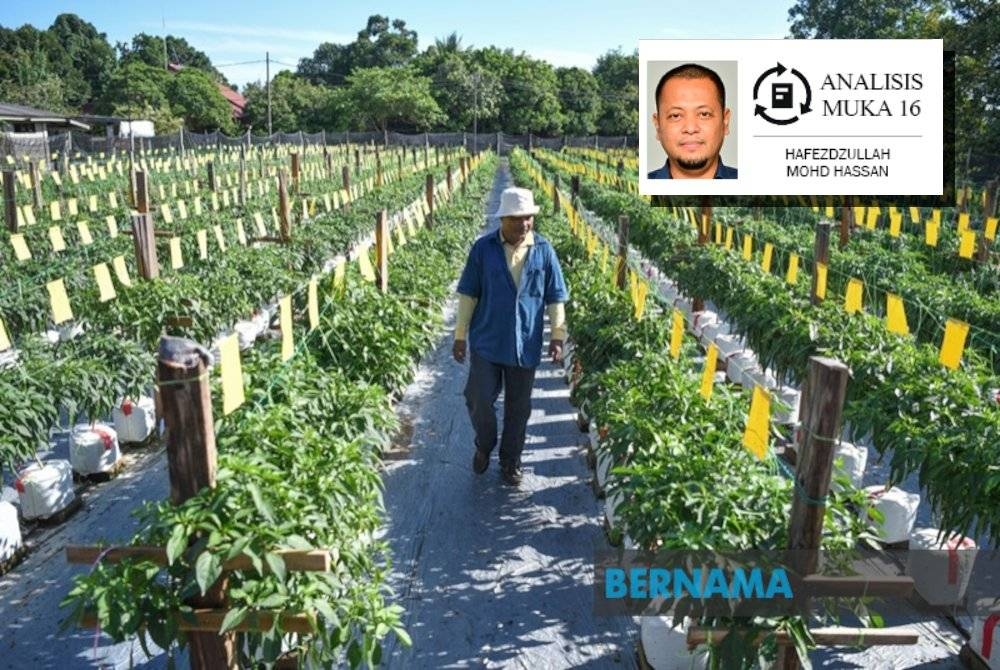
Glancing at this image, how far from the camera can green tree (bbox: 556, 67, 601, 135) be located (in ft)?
177

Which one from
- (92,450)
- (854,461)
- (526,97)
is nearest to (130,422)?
(92,450)

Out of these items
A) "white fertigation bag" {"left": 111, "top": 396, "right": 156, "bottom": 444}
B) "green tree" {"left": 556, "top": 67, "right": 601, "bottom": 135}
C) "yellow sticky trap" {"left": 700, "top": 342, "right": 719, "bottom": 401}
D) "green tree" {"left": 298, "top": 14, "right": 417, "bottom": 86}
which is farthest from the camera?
"green tree" {"left": 298, "top": 14, "right": 417, "bottom": 86}

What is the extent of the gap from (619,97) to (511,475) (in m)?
55.1

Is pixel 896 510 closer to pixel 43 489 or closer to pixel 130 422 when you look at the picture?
pixel 43 489

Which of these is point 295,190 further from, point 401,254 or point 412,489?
point 412,489

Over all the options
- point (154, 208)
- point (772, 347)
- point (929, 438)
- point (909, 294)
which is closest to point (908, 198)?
point (909, 294)

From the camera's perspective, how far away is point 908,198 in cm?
1382

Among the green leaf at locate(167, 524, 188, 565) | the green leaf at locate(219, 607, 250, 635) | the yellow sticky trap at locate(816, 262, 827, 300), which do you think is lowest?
the green leaf at locate(219, 607, 250, 635)


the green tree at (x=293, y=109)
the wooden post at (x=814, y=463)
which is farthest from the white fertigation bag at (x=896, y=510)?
the green tree at (x=293, y=109)

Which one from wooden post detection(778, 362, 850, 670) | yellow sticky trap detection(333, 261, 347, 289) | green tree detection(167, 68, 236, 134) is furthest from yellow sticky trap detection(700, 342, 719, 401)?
green tree detection(167, 68, 236, 134)

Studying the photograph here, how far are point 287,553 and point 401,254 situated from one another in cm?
507

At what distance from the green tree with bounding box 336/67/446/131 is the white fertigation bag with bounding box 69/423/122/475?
45.8 m

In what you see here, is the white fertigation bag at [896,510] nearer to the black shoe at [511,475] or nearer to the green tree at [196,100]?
the black shoe at [511,475]

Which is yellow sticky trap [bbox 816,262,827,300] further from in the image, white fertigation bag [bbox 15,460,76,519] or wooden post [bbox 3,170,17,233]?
wooden post [bbox 3,170,17,233]
